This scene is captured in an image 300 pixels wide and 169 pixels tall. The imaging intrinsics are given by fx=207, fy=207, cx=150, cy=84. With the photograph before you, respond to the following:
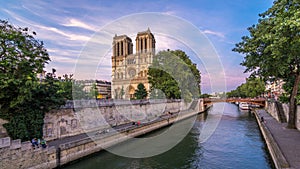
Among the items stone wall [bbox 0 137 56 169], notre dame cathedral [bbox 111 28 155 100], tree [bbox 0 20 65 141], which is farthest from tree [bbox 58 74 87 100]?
notre dame cathedral [bbox 111 28 155 100]

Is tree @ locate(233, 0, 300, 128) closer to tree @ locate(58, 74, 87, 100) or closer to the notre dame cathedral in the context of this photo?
tree @ locate(58, 74, 87, 100)

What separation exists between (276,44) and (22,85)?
14.6 metres

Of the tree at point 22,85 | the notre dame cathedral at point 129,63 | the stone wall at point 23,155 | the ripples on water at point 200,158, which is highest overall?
the notre dame cathedral at point 129,63

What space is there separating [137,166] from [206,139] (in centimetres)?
982

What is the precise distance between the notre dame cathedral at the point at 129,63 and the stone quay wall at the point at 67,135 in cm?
3387

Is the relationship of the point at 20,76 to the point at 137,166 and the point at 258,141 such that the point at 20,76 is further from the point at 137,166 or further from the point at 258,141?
the point at 258,141

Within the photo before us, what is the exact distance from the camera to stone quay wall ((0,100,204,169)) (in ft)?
34.8

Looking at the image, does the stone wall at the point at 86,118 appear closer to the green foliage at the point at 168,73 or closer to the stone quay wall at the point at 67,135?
the stone quay wall at the point at 67,135

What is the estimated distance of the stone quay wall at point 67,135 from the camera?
1059 centimetres

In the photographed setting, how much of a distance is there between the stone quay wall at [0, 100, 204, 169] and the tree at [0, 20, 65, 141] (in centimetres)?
173

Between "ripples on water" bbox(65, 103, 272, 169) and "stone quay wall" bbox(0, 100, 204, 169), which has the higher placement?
"stone quay wall" bbox(0, 100, 204, 169)

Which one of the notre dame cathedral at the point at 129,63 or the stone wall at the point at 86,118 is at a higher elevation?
the notre dame cathedral at the point at 129,63

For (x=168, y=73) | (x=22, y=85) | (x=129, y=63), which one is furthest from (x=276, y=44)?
(x=129, y=63)

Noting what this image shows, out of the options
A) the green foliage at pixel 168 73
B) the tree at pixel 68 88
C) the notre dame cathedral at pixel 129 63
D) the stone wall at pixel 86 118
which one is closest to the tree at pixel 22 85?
the stone wall at pixel 86 118
